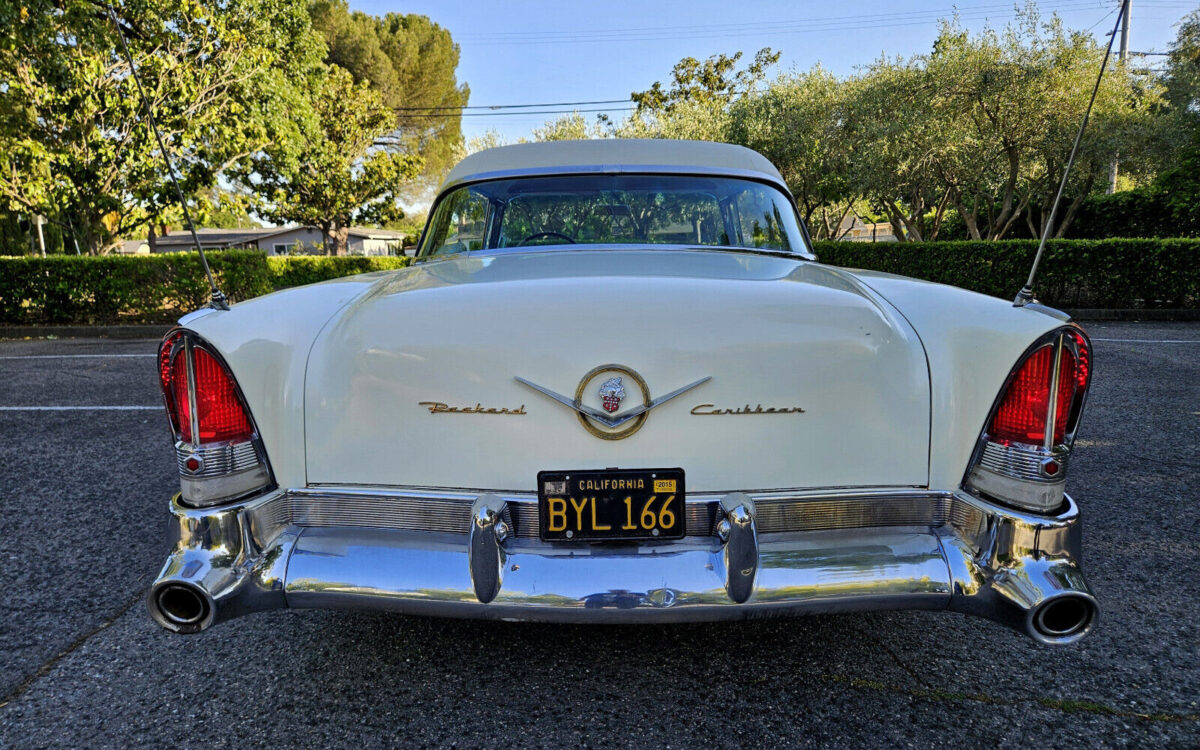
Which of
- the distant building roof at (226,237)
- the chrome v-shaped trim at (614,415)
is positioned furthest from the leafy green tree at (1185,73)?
the distant building roof at (226,237)

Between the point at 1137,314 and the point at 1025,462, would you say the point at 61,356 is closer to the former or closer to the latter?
the point at 1025,462

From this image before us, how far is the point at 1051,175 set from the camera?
55.5ft

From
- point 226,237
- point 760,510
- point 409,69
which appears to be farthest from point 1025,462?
point 226,237

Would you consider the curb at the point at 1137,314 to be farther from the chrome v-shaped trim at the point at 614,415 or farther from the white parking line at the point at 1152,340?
the chrome v-shaped trim at the point at 614,415

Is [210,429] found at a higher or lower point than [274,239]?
lower

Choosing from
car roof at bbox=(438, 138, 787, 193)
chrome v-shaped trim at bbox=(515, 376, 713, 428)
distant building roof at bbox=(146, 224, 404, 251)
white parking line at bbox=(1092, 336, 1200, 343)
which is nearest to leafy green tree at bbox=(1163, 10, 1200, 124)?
white parking line at bbox=(1092, 336, 1200, 343)

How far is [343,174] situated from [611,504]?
24.2 metres

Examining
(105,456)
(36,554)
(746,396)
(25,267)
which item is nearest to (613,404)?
(746,396)

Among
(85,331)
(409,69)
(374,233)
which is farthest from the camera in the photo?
(374,233)

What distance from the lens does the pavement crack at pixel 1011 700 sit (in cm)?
187

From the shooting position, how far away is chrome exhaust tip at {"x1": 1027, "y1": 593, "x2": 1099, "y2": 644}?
5.27 ft

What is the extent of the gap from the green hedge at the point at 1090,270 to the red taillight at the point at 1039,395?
11.5 m

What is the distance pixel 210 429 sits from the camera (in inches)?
69.9

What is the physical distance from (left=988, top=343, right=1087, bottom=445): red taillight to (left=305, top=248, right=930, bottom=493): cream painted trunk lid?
8.2 inches
